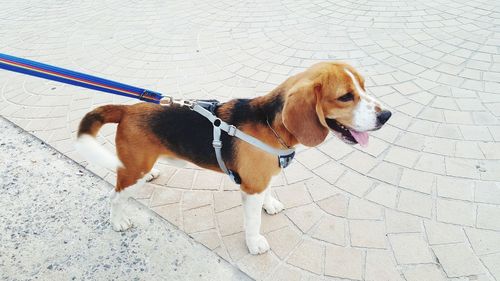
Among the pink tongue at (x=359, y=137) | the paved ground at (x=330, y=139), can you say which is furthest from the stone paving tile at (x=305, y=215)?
the pink tongue at (x=359, y=137)

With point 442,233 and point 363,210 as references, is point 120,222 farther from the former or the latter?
point 442,233

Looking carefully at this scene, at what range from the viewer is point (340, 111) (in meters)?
2.44

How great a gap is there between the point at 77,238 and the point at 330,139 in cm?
290

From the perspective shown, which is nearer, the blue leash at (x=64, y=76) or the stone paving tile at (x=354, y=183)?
the blue leash at (x=64, y=76)

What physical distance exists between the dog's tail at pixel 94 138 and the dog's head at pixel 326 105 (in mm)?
1332

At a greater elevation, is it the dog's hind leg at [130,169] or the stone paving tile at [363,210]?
the dog's hind leg at [130,169]

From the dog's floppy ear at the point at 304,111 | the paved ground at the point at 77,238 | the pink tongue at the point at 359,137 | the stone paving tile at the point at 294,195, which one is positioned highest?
the dog's floppy ear at the point at 304,111

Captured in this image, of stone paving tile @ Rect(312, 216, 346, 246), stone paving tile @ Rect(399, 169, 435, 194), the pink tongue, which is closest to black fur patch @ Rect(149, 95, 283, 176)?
the pink tongue

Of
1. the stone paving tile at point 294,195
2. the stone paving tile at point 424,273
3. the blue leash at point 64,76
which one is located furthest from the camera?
the stone paving tile at point 294,195

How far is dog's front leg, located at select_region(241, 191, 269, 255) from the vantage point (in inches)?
110

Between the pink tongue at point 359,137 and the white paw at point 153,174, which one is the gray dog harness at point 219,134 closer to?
the pink tongue at point 359,137

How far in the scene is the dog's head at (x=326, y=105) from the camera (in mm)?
2344

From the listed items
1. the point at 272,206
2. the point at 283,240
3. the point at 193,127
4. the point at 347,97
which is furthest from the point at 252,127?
the point at 283,240

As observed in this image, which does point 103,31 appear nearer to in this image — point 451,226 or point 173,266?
point 173,266
